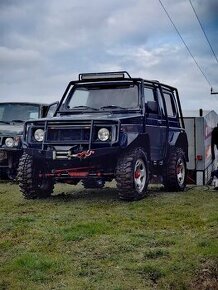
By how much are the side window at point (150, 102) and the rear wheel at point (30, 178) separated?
7.94 feet

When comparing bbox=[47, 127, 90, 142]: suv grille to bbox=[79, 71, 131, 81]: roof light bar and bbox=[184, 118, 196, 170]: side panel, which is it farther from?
bbox=[184, 118, 196, 170]: side panel

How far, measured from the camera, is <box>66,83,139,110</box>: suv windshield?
998 centimetres

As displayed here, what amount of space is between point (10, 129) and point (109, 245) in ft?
26.3

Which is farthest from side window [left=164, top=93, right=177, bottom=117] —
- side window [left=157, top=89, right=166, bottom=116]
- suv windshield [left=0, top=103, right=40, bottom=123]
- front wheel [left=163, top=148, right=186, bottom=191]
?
suv windshield [left=0, top=103, right=40, bottom=123]

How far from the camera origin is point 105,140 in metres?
8.77

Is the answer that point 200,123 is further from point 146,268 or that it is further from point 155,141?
point 146,268

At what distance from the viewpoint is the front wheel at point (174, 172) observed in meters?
10.8

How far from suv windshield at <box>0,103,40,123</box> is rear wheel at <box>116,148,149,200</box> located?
5.59m

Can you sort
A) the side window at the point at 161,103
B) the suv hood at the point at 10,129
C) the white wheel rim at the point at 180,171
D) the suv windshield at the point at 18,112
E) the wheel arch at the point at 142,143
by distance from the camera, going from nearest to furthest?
1. the wheel arch at the point at 142,143
2. the side window at the point at 161,103
3. the white wheel rim at the point at 180,171
4. the suv hood at the point at 10,129
5. the suv windshield at the point at 18,112

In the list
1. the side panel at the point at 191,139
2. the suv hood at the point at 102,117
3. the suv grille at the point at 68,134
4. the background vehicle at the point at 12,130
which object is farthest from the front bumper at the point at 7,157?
the side panel at the point at 191,139

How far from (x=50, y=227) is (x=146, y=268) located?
2114 mm

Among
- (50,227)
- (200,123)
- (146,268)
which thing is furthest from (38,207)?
(200,123)

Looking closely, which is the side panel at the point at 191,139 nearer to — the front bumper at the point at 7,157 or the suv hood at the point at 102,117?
the front bumper at the point at 7,157

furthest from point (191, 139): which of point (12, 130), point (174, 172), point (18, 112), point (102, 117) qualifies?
point (102, 117)
